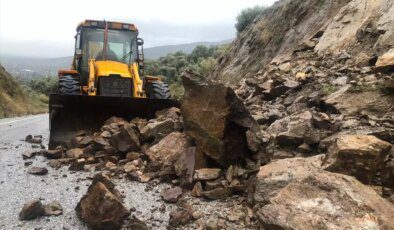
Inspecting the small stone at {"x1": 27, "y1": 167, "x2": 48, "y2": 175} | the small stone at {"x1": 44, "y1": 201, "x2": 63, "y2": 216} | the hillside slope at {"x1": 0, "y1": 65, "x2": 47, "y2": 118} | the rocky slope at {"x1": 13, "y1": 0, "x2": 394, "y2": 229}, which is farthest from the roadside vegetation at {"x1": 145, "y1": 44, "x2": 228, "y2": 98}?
the small stone at {"x1": 44, "y1": 201, "x2": 63, "y2": 216}

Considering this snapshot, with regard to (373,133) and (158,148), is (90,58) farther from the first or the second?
(373,133)

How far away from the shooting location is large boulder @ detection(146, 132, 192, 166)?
691 centimetres

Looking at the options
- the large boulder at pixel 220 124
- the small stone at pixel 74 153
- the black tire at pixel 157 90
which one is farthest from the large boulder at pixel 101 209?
the black tire at pixel 157 90

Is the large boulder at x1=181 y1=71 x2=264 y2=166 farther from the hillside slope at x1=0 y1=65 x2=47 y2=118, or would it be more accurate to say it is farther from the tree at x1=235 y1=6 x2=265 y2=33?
the hillside slope at x1=0 y1=65 x2=47 y2=118

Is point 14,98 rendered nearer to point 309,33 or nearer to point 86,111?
point 309,33

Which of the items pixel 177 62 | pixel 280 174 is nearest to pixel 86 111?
pixel 280 174

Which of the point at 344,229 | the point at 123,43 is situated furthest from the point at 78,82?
the point at 344,229

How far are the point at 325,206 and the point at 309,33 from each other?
31.7 ft

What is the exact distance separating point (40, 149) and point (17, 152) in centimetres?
44

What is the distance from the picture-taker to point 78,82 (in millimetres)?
10844

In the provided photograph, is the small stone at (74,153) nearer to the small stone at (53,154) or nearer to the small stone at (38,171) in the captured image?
the small stone at (53,154)

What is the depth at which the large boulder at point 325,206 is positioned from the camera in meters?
3.76

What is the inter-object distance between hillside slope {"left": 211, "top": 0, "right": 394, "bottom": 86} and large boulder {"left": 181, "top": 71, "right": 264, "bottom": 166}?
144 inches

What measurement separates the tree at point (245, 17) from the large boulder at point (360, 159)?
21784 millimetres
